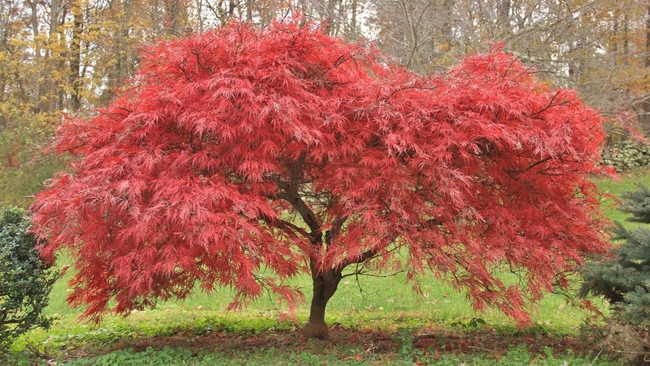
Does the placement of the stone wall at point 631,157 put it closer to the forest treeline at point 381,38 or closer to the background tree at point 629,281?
the forest treeline at point 381,38

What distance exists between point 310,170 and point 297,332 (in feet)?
7.29

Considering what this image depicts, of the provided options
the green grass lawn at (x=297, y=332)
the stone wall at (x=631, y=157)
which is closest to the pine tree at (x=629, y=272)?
the green grass lawn at (x=297, y=332)

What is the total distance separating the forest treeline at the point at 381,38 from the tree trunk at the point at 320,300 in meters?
2.91

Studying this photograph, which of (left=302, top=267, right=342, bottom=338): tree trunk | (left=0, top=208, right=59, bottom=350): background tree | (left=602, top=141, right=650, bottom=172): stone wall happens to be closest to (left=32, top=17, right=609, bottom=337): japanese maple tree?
(left=0, top=208, right=59, bottom=350): background tree

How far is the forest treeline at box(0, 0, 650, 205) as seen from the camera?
10.5 meters

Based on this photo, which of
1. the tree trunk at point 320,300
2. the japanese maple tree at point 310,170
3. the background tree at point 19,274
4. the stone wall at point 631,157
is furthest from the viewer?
the stone wall at point 631,157

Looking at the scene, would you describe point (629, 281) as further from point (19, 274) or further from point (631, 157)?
point (631, 157)

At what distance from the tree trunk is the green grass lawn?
0.56 ft

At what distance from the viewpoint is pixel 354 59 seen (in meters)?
4.55

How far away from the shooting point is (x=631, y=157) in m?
17.1

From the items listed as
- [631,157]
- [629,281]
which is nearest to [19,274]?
[629,281]

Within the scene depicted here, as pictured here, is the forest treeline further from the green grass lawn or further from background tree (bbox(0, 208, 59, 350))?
the green grass lawn

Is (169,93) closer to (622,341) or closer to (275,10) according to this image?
(622,341)

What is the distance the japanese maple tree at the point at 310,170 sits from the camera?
12.7 ft
